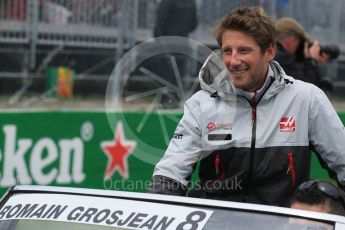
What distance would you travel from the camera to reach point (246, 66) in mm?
4312

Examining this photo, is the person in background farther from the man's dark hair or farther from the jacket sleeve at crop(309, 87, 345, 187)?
the man's dark hair

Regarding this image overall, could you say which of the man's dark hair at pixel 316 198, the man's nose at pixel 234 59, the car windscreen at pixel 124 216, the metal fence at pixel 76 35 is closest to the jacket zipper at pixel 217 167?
the man's nose at pixel 234 59

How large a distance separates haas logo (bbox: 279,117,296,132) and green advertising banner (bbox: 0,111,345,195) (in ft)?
13.1

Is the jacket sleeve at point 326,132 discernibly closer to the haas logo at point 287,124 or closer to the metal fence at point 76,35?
the haas logo at point 287,124

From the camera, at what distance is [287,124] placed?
4.32 metres

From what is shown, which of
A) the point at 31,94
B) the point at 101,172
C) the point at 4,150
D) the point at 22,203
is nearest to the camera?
the point at 22,203

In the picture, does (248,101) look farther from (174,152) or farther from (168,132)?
(168,132)

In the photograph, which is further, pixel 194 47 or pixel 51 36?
pixel 51 36

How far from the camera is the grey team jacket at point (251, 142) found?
4281 millimetres

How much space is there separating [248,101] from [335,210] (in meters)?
0.74

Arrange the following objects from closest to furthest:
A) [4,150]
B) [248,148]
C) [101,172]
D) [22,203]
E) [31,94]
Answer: [22,203] < [248,148] < [4,150] < [101,172] < [31,94]

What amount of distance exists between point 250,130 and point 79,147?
4.85m

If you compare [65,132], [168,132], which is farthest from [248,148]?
[65,132]

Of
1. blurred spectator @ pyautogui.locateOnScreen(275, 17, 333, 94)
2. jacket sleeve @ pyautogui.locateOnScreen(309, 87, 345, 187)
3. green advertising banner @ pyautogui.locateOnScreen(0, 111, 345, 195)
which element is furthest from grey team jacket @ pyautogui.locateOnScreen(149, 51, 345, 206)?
green advertising banner @ pyautogui.locateOnScreen(0, 111, 345, 195)
